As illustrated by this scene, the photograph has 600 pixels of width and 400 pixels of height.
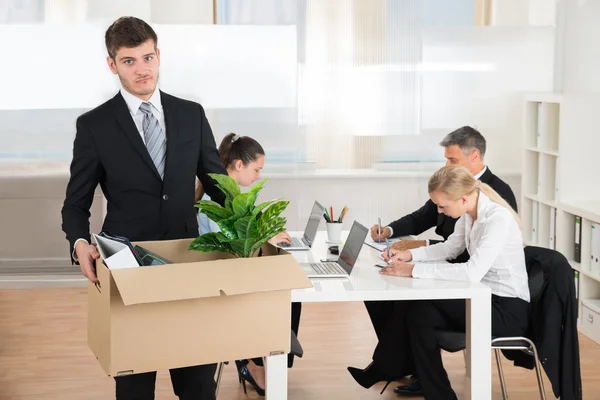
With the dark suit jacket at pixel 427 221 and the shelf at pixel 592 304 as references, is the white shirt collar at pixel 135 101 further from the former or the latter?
the shelf at pixel 592 304

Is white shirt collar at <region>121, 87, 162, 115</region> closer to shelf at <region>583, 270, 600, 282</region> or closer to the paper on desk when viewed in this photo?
the paper on desk

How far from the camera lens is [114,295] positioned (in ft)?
6.15

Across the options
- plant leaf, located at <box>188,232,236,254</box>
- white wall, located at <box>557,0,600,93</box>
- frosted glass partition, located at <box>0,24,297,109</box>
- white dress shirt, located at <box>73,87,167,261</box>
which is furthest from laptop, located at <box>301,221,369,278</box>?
white wall, located at <box>557,0,600,93</box>

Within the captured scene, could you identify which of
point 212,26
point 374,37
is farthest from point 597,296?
point 212,26

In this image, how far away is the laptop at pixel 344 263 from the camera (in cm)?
332

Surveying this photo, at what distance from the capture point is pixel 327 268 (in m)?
3.45

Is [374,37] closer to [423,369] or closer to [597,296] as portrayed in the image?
[597,296]

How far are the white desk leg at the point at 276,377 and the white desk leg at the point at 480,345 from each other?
0.66 metres

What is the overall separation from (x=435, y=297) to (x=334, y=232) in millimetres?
1161

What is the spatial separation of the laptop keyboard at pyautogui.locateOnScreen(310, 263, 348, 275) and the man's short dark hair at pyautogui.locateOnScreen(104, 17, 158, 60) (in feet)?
4.36

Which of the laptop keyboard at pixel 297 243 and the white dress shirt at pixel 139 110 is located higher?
the white dress shirt at pixel 139 110

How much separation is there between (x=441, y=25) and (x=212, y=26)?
67.3 inches

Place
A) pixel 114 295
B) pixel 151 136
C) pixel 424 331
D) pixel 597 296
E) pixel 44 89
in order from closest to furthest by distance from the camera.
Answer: pixel 114 295 → pixel 151 136 → pixel 424 331 → pixel 597 296 → pixel 44 89

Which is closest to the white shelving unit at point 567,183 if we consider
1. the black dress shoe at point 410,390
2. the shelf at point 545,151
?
the shelf at point 545,151
